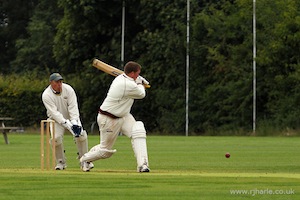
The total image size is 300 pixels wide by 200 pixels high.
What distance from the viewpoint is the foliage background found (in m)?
47.5

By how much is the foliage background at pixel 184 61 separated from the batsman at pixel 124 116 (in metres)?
28.4

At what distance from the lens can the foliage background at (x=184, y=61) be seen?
47.5m

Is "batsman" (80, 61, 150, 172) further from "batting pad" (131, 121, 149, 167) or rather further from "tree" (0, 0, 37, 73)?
"tree" (0, 0, 37, 73)

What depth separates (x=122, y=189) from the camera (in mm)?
14422

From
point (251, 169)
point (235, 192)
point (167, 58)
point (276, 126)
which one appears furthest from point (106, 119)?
point (167, 58)

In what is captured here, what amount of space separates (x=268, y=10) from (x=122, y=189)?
112 feet

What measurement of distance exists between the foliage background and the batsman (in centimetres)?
2843

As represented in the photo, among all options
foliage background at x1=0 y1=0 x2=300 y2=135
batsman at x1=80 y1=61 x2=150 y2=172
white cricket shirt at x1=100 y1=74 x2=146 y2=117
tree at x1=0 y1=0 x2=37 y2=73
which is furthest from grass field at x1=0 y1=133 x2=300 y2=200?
tree at x1=0 y1=0 x2=37 y2=73

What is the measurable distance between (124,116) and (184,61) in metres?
32.9

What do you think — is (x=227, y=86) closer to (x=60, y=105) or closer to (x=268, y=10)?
(x=268, y=10)

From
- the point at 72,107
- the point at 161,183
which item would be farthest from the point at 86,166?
the point at 161,183

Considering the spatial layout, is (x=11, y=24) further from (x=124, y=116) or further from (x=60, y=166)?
(x=124, y=116)

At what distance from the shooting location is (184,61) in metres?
51.2

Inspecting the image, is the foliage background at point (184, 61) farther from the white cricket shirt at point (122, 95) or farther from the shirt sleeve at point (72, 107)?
the white cricket shirt at point (122, 95)
